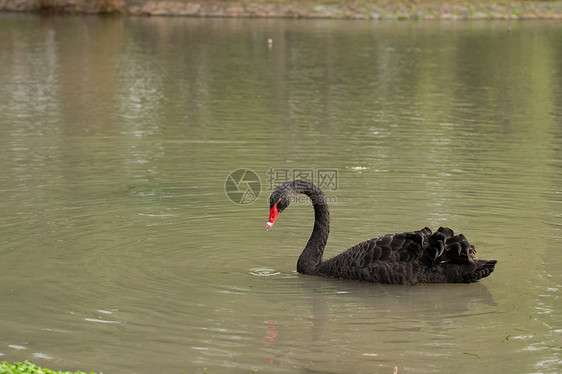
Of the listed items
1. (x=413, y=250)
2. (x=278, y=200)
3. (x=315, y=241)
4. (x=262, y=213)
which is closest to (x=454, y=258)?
(x=413, y=250)

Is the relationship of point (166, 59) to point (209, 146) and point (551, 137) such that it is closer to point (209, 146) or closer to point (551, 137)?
point (209, 146)

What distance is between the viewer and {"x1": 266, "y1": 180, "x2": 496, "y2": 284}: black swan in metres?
5.80

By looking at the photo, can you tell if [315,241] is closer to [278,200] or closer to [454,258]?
[278,200]

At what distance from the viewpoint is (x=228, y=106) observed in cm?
1378

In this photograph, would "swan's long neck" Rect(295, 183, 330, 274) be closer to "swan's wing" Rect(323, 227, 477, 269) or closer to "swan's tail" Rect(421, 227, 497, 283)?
"swan's wing" Rect(323, 227, 477, 269)

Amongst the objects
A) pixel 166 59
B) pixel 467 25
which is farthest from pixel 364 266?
pixel 467 25

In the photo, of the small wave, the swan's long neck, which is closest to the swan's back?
the swan's long neck

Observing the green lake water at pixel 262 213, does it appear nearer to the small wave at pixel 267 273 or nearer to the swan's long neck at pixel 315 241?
the small wave at pixel 267 273

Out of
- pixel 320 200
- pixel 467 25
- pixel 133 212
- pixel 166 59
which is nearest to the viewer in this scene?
pixel 320 200

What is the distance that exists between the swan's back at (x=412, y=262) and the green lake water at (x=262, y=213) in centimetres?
12

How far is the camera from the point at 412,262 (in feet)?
19.6

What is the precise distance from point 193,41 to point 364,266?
63.4 ft

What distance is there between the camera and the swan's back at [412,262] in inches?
231

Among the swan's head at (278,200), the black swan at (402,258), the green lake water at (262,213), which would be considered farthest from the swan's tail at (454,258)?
the swan's head at (278,200)
